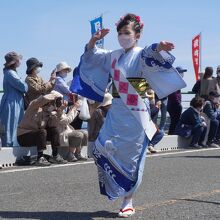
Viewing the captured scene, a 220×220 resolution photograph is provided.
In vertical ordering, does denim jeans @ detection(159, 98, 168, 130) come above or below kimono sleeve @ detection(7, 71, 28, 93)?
below

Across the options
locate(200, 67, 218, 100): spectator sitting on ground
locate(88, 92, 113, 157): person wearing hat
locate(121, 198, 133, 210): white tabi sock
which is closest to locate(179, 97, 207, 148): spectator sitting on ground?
locate(200, 67, 218, 100): spectator sitting on ground

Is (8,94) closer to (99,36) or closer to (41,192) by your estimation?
(41,192)

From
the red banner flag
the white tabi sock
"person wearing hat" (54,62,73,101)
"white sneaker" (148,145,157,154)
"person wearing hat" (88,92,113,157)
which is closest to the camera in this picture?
the white tabi sock

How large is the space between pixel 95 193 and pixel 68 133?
354cm

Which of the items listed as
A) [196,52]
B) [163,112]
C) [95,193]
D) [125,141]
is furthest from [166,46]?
[196,52]

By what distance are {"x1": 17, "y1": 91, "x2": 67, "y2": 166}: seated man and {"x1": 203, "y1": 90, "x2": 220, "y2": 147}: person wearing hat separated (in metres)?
4.96

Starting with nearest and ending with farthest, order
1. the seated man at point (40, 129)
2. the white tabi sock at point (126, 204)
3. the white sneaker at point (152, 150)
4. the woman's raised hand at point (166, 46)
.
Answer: the woman's raised hand at point (166, 46), the white tabi sock at point (126, 204), the seated man at point (40, 129), the white sneaker at point (152, 150)

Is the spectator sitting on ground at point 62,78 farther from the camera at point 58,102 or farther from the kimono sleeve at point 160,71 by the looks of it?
the kimono sleeve at point 160,71

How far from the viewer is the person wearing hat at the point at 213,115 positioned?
1363 centimetres

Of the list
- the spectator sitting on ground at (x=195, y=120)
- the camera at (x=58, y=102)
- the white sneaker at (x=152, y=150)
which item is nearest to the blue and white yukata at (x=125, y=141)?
the camera at (x=58, y=102)

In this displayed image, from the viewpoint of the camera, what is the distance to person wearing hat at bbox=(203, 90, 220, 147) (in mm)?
13633

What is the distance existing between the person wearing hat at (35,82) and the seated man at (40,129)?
658 millimetres

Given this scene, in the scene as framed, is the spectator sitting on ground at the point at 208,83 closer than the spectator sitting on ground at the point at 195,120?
No

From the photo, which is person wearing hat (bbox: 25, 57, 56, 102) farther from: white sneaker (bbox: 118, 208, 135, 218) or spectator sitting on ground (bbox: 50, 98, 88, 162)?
white sneaker (bbox: 118, 208, 135, 218)
